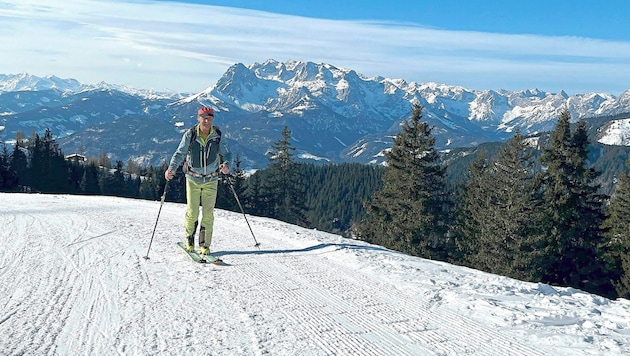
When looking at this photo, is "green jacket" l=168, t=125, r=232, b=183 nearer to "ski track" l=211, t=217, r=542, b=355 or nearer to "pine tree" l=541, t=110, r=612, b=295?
"ski track" l=211, t=217, r=542, b=355

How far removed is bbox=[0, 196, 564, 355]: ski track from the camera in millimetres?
5288

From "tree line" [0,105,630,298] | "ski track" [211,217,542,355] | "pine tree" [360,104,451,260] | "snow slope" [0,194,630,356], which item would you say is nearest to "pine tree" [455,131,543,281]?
"tree line" [0,105,630,298]

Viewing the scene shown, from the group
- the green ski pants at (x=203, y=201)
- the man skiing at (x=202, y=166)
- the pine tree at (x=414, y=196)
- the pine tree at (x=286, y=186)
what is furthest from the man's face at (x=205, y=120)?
the pine tree at (x=286, y=186)

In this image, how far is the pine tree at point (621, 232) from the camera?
26.6 m

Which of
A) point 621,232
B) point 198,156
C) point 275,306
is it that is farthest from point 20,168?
point 275,306

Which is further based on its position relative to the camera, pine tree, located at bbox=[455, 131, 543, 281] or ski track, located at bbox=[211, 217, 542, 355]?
pine tree, located at bbox=[455, 131, 543, 281]

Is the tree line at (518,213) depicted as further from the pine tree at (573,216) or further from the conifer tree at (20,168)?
the conifer tree at (20,168)

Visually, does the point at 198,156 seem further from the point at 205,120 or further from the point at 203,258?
the point at 203,258

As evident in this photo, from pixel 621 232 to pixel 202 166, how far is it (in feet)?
91.1

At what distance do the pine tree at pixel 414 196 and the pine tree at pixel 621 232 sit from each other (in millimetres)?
10138

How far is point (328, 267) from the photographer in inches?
364

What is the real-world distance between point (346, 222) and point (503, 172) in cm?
11125

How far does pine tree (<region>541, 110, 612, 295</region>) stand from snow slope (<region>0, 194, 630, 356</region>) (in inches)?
861

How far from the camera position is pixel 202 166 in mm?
9297
